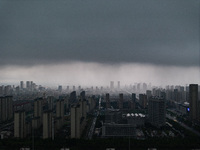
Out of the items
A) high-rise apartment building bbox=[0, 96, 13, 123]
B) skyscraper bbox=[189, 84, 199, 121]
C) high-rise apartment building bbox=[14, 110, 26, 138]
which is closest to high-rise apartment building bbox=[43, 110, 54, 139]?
high-rise apartment building bbox=[14, 110, 26, 138]

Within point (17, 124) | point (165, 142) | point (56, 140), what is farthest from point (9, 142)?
point (165, 142)

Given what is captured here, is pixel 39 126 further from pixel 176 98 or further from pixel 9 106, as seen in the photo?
pixel 176 98

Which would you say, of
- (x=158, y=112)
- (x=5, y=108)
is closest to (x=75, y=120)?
(x=158, y=112)

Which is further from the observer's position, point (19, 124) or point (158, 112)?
point (158, 112)

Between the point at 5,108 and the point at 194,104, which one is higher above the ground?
the point at 194,104

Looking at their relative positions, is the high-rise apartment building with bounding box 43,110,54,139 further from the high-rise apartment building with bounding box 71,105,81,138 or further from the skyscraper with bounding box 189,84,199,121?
the skyscraper with bounding box 189,84,199,121

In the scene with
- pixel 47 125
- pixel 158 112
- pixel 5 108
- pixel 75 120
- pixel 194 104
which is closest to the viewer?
pixel 75 120

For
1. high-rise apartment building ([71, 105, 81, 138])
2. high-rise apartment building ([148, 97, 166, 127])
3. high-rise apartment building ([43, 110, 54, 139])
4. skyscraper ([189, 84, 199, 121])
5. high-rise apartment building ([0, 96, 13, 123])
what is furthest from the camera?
skyscraper ([189, 84, 199, 121])

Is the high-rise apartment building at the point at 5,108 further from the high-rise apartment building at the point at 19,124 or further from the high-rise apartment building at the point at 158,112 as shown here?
the high-rise apartment building at the point at 158,112

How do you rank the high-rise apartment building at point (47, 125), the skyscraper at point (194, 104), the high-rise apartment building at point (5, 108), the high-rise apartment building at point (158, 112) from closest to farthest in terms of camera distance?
the high-rise apartment building at point (47, 125) → the high-rise apartment building at point (158, 112) → the high-rise apartment building at point (5, 108) → the skyscraper at point (194, 104)

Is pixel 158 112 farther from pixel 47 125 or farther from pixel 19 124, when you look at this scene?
pixel 19 124

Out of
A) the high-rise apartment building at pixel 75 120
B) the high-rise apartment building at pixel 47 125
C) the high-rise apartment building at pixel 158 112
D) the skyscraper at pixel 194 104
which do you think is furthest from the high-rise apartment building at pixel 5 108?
the skyscraper at pixel 194 104
